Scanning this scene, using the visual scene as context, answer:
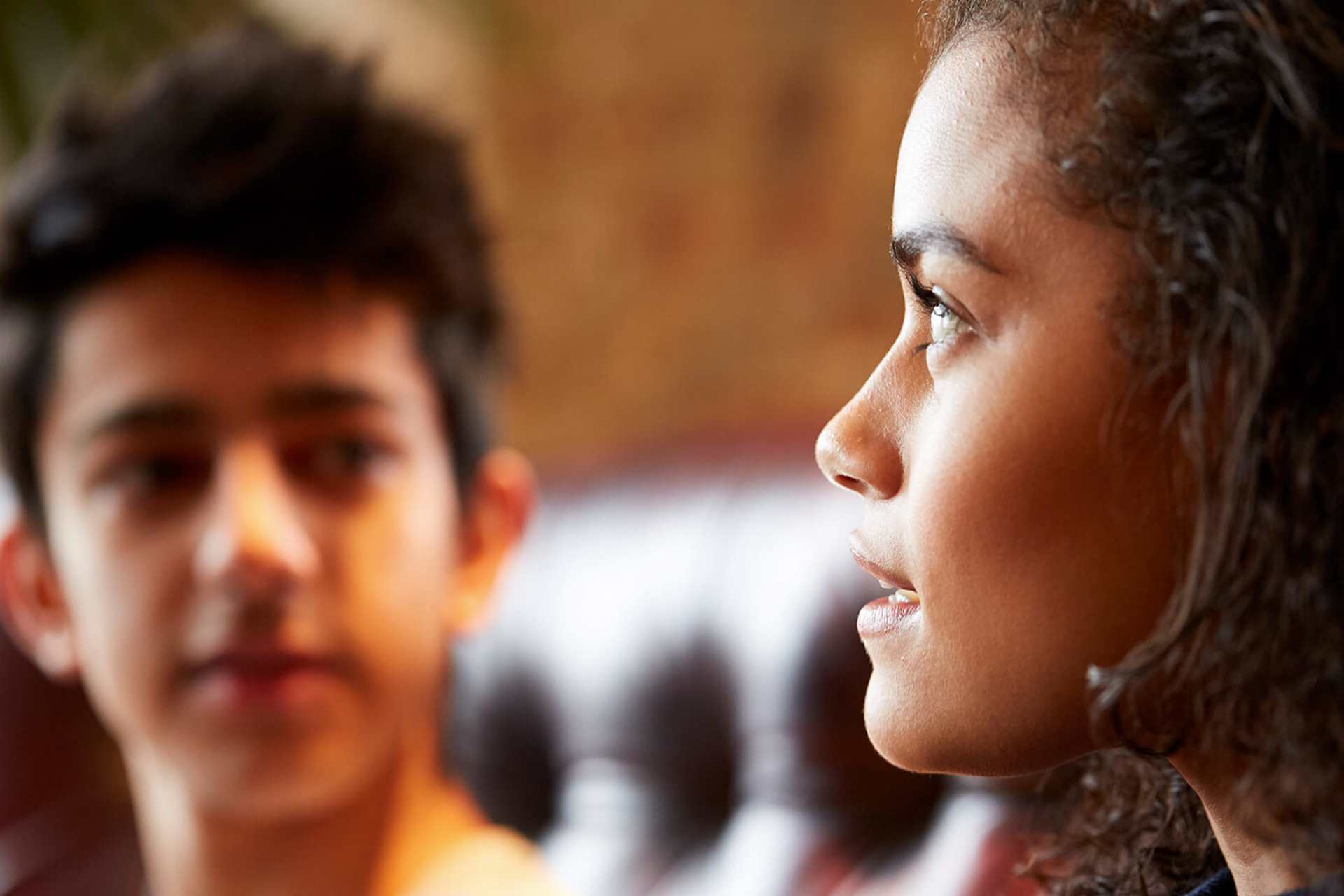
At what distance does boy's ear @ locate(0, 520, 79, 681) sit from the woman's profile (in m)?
0.73

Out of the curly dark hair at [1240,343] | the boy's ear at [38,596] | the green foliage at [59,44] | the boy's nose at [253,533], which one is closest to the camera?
the curly dark hair at [1240,343]

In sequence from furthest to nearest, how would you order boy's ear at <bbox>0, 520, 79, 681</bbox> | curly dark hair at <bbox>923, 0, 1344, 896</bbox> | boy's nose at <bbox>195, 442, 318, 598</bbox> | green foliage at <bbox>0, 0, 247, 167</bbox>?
green foliage at <bbox>0, 0, 247, 167</bbox> → boy's ear at <bbox>0, 520, 79, 681</bbox> → boy's nose at <bbox>195, 442, 318, 598</bbox> → curly dark hair at <bbox>923, 0, 1344, 896</bbox>

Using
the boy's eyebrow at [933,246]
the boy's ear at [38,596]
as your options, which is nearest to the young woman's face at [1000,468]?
the boy's eyebrow at [933,246]

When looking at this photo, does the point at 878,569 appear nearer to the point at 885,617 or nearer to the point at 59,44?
the point at 885,617

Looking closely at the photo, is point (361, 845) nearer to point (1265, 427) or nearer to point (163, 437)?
point (163, 437)

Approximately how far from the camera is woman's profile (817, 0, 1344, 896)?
427 mm

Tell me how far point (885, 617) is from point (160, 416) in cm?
57

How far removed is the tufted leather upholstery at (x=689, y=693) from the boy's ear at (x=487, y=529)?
10 centimetres

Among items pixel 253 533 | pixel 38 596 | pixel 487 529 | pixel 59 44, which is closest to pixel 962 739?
pixel 253 533

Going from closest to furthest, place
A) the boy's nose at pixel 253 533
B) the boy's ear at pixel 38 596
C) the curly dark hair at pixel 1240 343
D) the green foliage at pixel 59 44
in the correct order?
the curly dark hair at pixel 1240 343 → the boy's nose at pixel 253 533 → the boy's ear at pixel 38 596 → the green foliage at pixel 59 44

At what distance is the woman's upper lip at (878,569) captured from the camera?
0.51 meters

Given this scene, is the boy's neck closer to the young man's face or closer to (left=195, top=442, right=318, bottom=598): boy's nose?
the young man's face

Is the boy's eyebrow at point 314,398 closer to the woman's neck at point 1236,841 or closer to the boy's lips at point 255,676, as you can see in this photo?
the boy's lips at point 255,676

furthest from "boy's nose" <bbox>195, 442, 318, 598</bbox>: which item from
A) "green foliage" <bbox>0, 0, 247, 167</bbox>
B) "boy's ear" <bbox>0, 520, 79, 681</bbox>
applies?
"green foliage" <bbox>0, 0, 247, 167</bbox>
